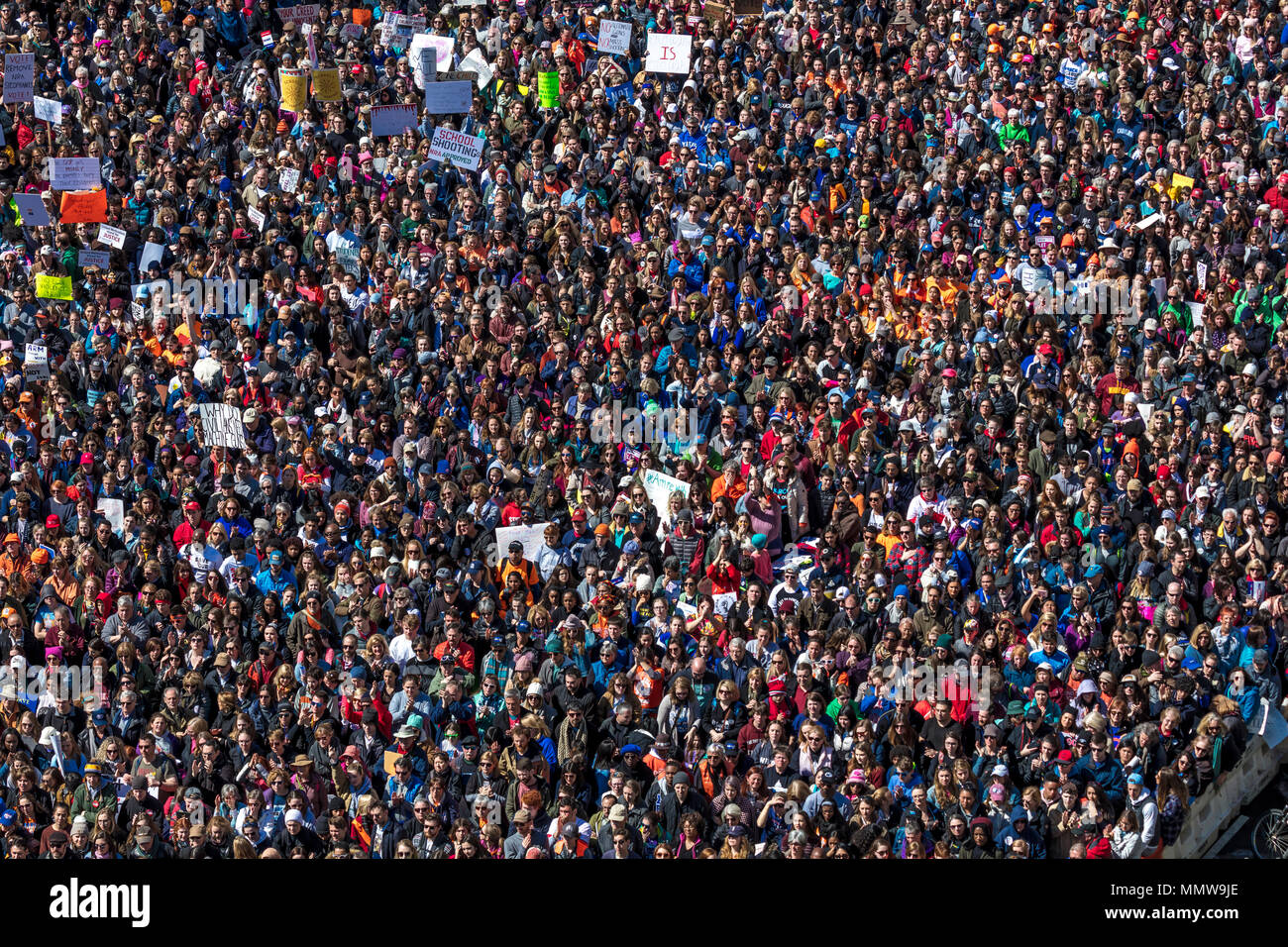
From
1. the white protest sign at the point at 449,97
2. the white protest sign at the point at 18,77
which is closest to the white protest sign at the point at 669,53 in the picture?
the white protest sign at the point at 449,97

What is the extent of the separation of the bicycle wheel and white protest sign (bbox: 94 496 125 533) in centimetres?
1009

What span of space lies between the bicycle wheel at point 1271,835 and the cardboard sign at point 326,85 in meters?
13.9

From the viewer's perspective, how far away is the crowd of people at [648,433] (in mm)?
15812

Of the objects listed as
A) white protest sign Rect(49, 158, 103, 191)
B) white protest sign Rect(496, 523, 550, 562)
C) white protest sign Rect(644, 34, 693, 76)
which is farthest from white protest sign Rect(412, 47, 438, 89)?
white protest sign Rect(496, 523, 550, 562)

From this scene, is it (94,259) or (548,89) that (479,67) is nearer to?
(548,89)

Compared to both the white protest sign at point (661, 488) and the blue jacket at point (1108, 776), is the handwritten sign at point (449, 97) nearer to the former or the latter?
the white protest sign at point (661, 488)

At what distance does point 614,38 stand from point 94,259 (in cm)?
627

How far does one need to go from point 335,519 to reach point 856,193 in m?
6.51

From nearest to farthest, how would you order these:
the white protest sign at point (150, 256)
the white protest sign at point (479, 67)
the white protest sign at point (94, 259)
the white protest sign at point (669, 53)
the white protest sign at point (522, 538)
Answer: the white protest sign at point (522, 538), the white protest sign at point (150, 256), the white protest sign at point (94, 259), the white protest sign at point (669, 53), the white protest sign at point (479, 67)

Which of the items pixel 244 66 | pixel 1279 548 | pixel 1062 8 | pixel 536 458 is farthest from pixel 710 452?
pixel 244 66

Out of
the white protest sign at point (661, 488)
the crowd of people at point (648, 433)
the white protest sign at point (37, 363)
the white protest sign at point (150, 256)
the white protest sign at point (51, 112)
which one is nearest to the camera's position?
the crowd of people at point (648, 433)

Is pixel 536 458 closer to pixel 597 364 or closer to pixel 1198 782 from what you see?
pixel 597 364

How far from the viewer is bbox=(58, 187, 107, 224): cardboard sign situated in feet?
78.7

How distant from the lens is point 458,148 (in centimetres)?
2364
